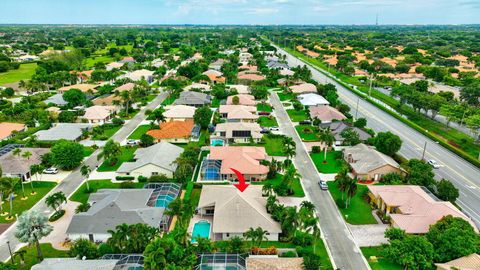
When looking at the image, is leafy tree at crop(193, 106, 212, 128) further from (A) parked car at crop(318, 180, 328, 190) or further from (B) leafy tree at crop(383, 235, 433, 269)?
(B) leafy tree at crop(383, 235, 433, 269)

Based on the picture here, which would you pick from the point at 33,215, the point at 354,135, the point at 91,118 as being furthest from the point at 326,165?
the point at 91,118

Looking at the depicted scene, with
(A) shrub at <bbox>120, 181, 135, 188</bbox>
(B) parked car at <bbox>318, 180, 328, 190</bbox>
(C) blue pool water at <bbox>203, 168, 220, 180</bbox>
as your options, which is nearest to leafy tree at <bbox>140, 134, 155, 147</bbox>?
(A) shrub at <bbox>120, 181, 135, 188</bbox>

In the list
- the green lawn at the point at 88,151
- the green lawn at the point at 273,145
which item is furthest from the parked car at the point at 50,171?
the green lawn at the point at 273,145

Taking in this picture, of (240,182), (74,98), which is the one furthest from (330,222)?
(74,98)

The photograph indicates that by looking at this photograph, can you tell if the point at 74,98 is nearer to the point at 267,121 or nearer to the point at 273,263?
the point at 267,121

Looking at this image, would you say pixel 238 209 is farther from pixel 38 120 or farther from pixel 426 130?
pixel 38 120

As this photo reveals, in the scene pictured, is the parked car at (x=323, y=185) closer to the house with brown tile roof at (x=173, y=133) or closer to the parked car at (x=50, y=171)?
the house with brown tile roof at (x=173, y=133)
